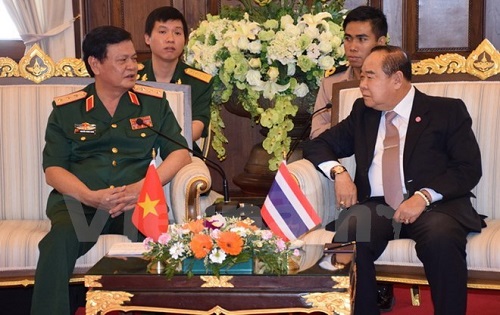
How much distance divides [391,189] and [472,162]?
13.2 inches

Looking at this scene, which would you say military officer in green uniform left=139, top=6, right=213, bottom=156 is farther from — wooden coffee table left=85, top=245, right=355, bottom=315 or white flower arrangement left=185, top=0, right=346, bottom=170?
wooden coffee table left=85, top=245, right=355, bottom=315

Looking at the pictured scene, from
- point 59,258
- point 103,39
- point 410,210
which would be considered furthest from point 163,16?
point 410,210

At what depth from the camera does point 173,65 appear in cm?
459

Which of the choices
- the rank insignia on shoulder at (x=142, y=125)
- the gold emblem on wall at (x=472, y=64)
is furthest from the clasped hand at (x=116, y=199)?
the gold emblem on wall at (x=472, y=64)

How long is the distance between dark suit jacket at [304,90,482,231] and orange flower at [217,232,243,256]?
1.01m

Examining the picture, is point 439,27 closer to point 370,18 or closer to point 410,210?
point 370,18

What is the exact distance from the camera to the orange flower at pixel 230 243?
9.16ft

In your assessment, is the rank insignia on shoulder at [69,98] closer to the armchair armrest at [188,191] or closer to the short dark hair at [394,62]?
the armchair armrest at [188,191]

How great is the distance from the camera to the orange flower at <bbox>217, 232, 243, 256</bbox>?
2793 mm

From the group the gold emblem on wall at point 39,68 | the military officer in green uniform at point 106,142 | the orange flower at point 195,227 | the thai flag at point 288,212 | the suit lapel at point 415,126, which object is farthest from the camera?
the gold emblem on wall at point 39,68

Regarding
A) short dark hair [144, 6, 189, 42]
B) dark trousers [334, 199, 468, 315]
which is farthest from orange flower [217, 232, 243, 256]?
short dark hair [144, 6, 189, 42]

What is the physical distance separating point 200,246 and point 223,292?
158 mm

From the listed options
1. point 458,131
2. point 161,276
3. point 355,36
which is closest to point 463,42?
point 355,36

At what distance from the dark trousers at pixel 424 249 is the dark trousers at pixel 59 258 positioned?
98cm
